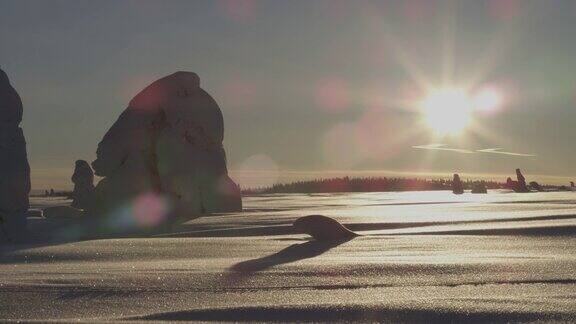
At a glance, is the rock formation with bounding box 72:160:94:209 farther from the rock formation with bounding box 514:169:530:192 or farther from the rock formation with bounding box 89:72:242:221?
the rock formation with bounding box 514:169:530:192

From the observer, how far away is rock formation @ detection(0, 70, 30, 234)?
9688mm

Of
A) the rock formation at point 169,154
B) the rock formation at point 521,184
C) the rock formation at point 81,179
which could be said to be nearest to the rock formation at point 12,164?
the rock formation at point 169,154

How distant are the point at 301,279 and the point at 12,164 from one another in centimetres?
667

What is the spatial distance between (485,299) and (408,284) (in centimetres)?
69

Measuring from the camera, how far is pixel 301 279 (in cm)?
461

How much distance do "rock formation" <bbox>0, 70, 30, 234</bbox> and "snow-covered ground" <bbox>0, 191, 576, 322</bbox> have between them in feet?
8.35

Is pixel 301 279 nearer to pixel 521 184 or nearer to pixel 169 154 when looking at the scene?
pixel 169 154

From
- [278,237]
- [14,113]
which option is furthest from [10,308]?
[14,113]

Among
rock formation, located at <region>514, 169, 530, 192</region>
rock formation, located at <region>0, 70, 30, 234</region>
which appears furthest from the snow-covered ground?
rock formation, located at <region>514, 169, 530, 192</region>

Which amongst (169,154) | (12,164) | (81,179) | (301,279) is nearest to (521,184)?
(81,179)

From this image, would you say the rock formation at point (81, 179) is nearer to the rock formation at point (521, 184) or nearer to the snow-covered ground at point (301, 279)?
the snow-covered ground at point (301, 279)

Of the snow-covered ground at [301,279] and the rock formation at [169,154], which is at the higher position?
the rock formation at [169,154]

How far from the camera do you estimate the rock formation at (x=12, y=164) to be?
969cm

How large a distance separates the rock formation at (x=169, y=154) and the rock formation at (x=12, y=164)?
445 cm
